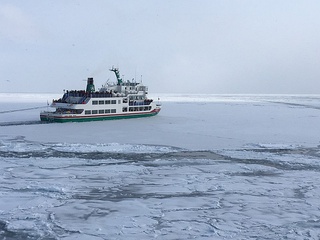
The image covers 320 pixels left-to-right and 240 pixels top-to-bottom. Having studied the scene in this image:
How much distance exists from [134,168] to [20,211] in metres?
7.49

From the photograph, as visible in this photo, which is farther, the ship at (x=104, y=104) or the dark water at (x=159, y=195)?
the ship at (x=104, y=104)

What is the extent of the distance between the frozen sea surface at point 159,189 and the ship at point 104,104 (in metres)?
15.9

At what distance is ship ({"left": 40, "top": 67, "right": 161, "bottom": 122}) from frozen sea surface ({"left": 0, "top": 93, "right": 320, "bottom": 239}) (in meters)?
15.9

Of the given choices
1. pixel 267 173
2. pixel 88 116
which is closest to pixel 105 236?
pixel 267 173

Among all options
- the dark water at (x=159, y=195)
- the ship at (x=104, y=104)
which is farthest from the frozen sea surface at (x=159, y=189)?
the ship at (x=104, y=104)

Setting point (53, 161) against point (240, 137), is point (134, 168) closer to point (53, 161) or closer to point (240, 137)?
point (53, 161)

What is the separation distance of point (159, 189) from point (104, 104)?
3320 centimetres

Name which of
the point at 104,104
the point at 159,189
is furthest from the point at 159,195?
the point at 104,104

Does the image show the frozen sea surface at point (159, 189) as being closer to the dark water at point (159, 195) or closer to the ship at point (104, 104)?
the dark water at point (159, 195)

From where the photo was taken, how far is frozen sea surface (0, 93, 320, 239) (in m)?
10.6

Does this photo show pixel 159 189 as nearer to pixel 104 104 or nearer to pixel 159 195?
pixel 159 195

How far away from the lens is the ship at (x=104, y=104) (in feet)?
143

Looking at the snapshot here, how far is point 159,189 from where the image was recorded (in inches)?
581

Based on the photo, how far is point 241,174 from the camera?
17.6 meters
